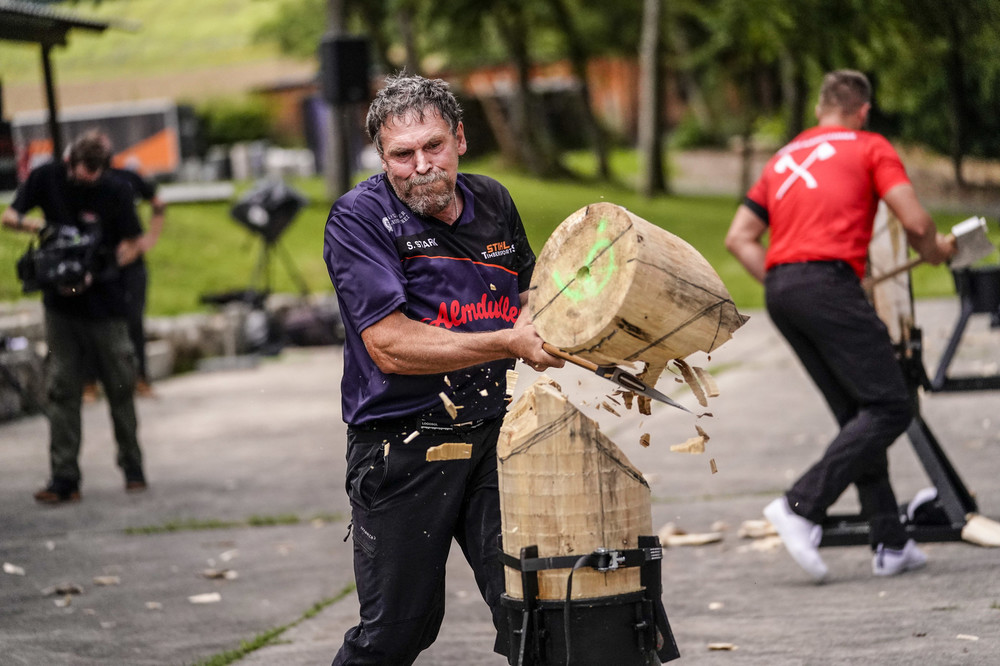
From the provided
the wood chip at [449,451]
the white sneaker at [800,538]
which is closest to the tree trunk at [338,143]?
the white sneaker at [800,538]

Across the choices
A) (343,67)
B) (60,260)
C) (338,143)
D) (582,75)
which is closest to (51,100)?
(60,260)

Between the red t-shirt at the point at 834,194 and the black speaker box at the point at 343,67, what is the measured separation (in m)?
8.66

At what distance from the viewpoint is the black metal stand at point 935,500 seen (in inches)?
237

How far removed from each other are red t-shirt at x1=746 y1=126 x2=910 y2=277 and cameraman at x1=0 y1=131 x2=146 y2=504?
4300mm

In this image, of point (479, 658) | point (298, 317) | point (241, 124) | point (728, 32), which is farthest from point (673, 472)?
point (241, 124)

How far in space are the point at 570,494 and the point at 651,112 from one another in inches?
1150

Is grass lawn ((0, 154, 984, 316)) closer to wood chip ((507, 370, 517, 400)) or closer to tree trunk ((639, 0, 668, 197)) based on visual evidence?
tree trunk ((639, 0, 668, 197))

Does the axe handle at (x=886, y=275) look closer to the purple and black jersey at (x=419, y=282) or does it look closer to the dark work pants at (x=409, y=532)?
the purple and black jersey at (x=419, y=282)

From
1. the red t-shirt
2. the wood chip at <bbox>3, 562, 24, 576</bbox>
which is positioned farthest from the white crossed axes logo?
the wood chip at <bbox>3, 562, 24, 576</bbox>

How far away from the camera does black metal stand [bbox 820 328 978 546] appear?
6.02 meters

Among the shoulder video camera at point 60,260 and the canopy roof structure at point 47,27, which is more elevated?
the canopy roof structure at point 47,27

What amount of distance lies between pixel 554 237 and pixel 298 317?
480 inches

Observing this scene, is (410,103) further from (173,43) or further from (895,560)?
(173,43)

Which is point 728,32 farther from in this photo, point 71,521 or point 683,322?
point 683,322
